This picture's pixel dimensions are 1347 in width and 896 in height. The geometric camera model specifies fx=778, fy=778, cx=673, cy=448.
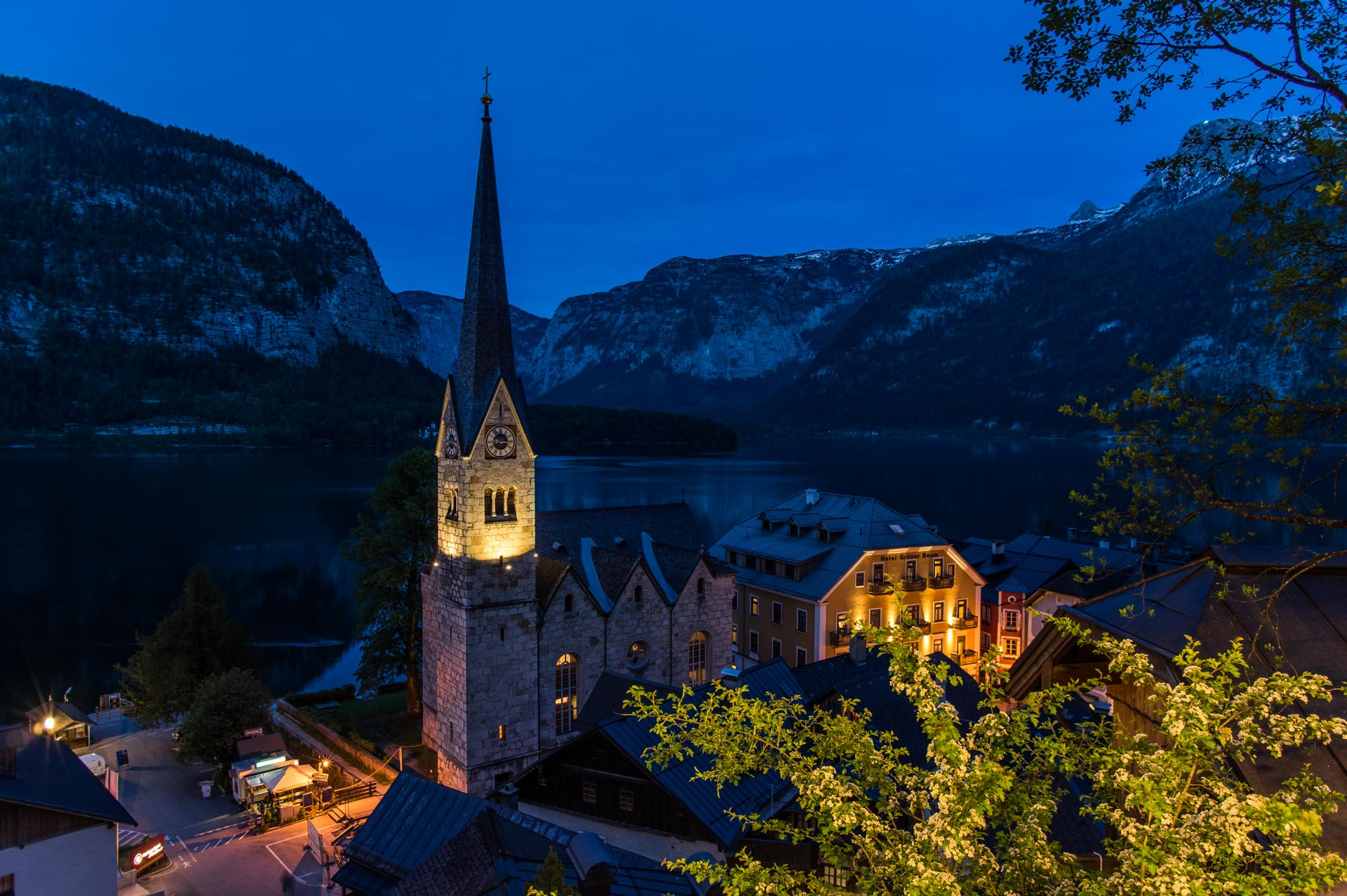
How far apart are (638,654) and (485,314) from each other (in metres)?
16.1

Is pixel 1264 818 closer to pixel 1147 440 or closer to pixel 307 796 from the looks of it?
pixel 1147 440

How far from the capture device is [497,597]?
30172 mm

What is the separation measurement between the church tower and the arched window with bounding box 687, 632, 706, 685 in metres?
8.28

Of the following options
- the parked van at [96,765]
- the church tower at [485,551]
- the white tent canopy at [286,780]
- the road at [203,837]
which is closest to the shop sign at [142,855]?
the road at [203,837]

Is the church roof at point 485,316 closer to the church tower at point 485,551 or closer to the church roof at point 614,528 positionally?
the church tower at point 485,551

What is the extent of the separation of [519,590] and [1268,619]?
2695 centimetres

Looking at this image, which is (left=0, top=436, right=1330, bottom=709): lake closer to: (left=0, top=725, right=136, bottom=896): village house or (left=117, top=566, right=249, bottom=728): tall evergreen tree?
(left=117, top=566, right=249, bottom=728): tall evergreen tree

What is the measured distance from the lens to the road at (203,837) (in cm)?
2331

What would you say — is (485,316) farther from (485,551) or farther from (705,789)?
(705,789)

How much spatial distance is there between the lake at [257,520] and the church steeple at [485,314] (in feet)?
94.8

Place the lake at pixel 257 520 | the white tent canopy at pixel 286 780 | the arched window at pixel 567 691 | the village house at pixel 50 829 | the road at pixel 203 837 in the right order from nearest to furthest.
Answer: the village house at pixel 50 829, the road at pixel 203 837, the white tent canopy at pixel 286 780, the arched window at pixel 567 691, the lake at pixel 257 520

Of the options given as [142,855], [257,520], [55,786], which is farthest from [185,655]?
[257,520]

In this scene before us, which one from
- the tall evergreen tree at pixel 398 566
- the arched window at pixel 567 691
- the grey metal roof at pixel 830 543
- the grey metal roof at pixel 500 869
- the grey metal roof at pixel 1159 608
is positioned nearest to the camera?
the grey metal roof at pixel 1159 608

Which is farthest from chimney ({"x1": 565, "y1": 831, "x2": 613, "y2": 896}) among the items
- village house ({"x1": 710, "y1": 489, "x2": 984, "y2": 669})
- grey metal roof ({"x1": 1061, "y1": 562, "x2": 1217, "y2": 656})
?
village house ({"x1": 710, "y1": 489, "x2": 984, "y2": 669})
